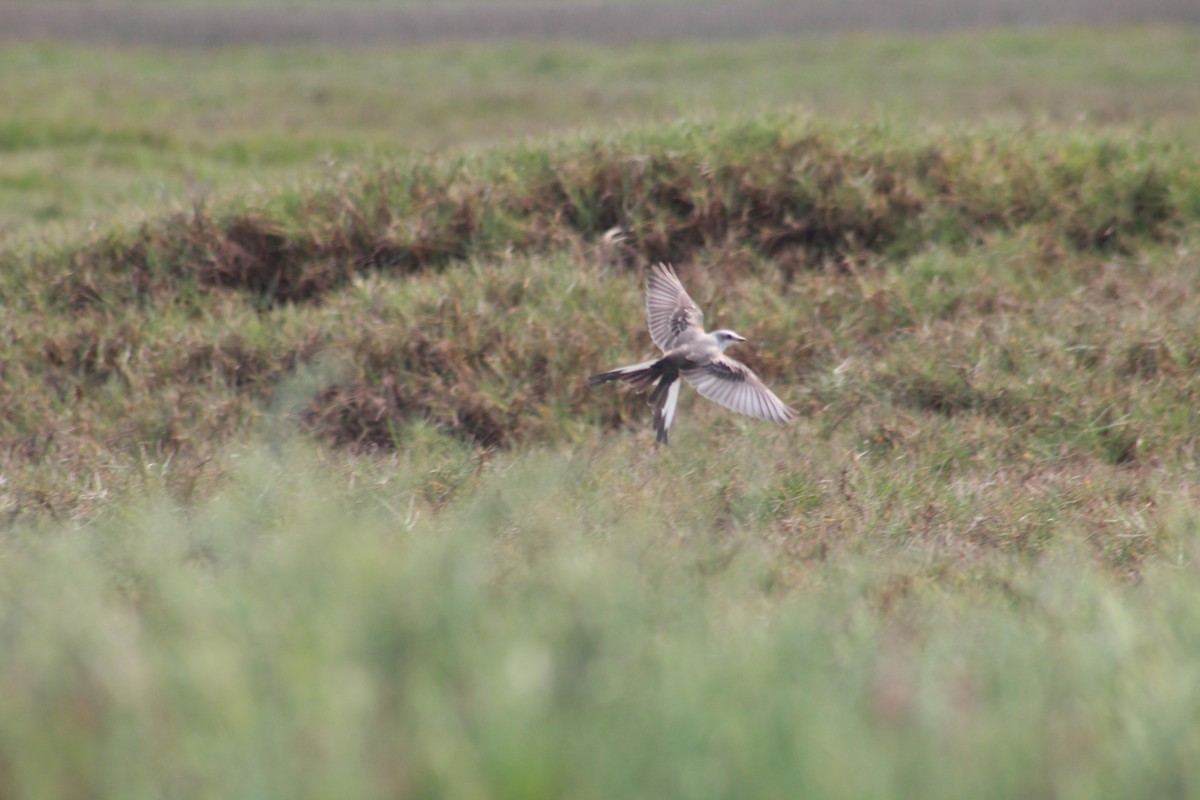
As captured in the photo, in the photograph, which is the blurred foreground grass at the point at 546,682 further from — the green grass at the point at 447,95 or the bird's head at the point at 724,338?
the green grass at the point at 447,95

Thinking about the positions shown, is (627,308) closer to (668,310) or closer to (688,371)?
(668,310)

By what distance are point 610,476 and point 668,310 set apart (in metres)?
0.77

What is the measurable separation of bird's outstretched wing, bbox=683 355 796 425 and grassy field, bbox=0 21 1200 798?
0.23 metres

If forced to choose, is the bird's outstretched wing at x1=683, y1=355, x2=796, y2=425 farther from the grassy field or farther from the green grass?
the green grass

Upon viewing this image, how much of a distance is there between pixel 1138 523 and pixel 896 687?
2.16 meters

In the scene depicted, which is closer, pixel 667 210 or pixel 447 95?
pixel 667 210

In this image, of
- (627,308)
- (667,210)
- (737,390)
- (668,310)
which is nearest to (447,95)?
(667,210)

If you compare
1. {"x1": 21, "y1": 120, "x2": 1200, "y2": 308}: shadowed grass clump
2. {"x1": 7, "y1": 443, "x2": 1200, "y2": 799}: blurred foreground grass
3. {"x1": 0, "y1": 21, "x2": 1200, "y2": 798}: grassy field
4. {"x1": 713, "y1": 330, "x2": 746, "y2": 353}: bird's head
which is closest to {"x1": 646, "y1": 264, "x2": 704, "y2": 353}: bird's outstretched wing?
{"x1": 713, "y1": 330, "x2": 746, "y2": 353}: bird's head

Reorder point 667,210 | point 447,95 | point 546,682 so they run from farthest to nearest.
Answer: point 447,95 → point 667,210 → point 546,682

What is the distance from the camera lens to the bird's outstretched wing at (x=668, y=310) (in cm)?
449

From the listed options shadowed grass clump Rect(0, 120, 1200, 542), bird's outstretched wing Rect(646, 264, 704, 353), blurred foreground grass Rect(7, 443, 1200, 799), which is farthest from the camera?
shadowed grass clump Rect(0, 120, 1200, 542)

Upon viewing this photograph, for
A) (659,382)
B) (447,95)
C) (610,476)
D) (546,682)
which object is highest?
(546,682)

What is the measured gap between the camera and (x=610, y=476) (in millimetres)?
4117

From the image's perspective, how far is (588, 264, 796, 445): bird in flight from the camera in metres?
4.10
